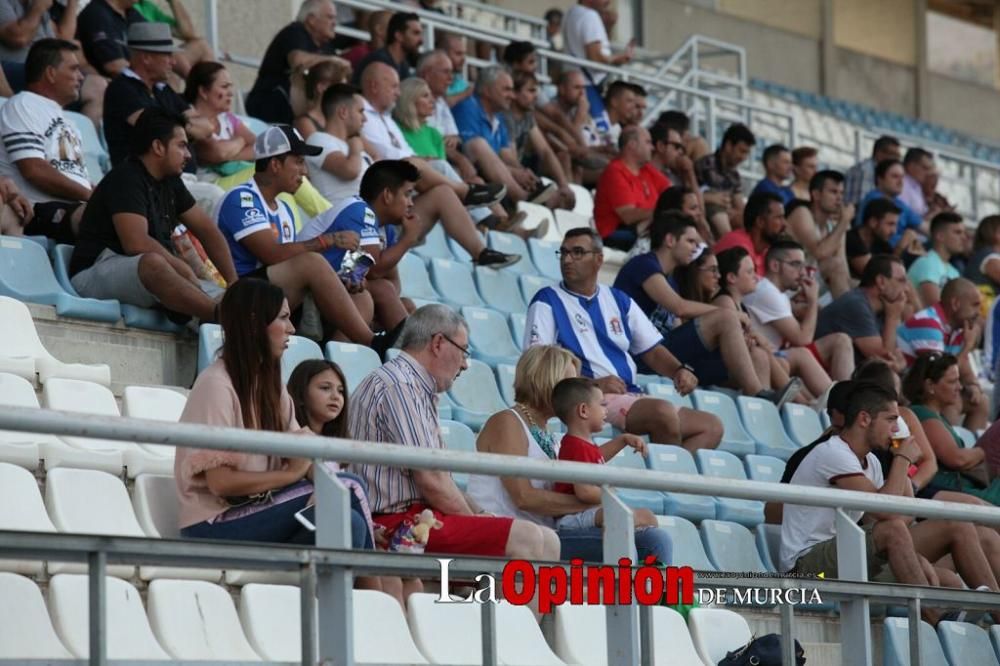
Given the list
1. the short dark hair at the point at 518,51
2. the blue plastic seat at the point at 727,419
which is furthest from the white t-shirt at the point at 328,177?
the short dark hair at the point at 518,51

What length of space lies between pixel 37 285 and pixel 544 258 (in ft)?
12.5

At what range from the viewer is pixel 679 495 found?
7.50 metres

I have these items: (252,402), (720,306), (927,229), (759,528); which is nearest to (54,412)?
(252,402)

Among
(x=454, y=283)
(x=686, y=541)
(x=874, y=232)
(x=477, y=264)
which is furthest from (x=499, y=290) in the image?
(x=874, y=232)

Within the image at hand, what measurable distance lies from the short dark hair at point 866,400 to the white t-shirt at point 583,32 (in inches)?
247

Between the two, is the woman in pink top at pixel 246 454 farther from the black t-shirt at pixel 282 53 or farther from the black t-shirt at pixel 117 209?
the black t-shirt at pixel 282 53

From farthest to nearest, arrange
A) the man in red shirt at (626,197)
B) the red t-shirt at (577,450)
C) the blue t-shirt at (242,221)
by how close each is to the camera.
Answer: the man in red shirt at (626,197) → the blue t-shirt at (242,221) → the red t-shirt at (577,450)

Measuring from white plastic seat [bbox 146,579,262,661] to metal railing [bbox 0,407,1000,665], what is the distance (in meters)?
0.56

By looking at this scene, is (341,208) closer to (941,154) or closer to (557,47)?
(557,47)

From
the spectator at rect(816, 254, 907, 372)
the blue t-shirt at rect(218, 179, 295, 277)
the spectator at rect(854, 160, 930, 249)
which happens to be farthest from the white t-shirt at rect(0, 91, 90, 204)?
the spectator at rect(854, 160, 930, 249)

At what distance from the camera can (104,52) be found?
30.0 feet

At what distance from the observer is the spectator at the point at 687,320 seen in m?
8.88

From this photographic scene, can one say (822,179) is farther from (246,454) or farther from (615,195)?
(246,454)

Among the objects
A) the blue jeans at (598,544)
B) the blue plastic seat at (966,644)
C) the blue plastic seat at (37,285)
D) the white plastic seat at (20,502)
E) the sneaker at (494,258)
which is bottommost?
the blue plastic seat at (966,644)
